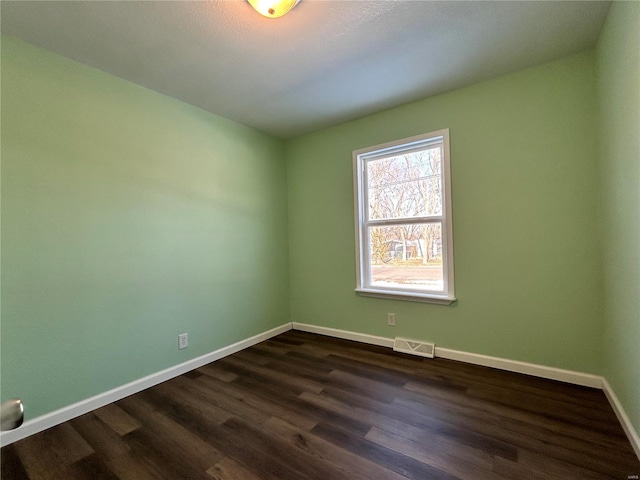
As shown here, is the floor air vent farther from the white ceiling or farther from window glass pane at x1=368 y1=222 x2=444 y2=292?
the white ceiling

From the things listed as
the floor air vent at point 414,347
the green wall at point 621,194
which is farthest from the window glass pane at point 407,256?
the green wall at point 621,194

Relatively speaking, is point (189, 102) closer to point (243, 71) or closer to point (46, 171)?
point (243, 71)

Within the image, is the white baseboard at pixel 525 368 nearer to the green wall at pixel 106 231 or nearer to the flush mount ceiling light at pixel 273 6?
the green wall at pixel 106 231

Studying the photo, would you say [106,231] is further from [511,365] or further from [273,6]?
[511,365]

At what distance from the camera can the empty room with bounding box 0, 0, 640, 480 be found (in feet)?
5.16

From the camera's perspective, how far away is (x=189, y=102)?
267cm

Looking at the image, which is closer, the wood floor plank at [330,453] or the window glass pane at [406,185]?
the wood floor plank at [330,453]

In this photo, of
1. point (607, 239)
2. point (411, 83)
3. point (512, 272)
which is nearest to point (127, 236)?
point (411, 83)

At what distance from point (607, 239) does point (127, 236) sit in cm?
350

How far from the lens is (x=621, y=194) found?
161cm

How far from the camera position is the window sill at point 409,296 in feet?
8.70

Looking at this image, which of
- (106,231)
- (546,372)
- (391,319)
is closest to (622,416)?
(546,372)

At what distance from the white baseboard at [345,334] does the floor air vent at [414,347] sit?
0.10 m

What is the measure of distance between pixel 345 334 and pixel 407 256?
1178mm
